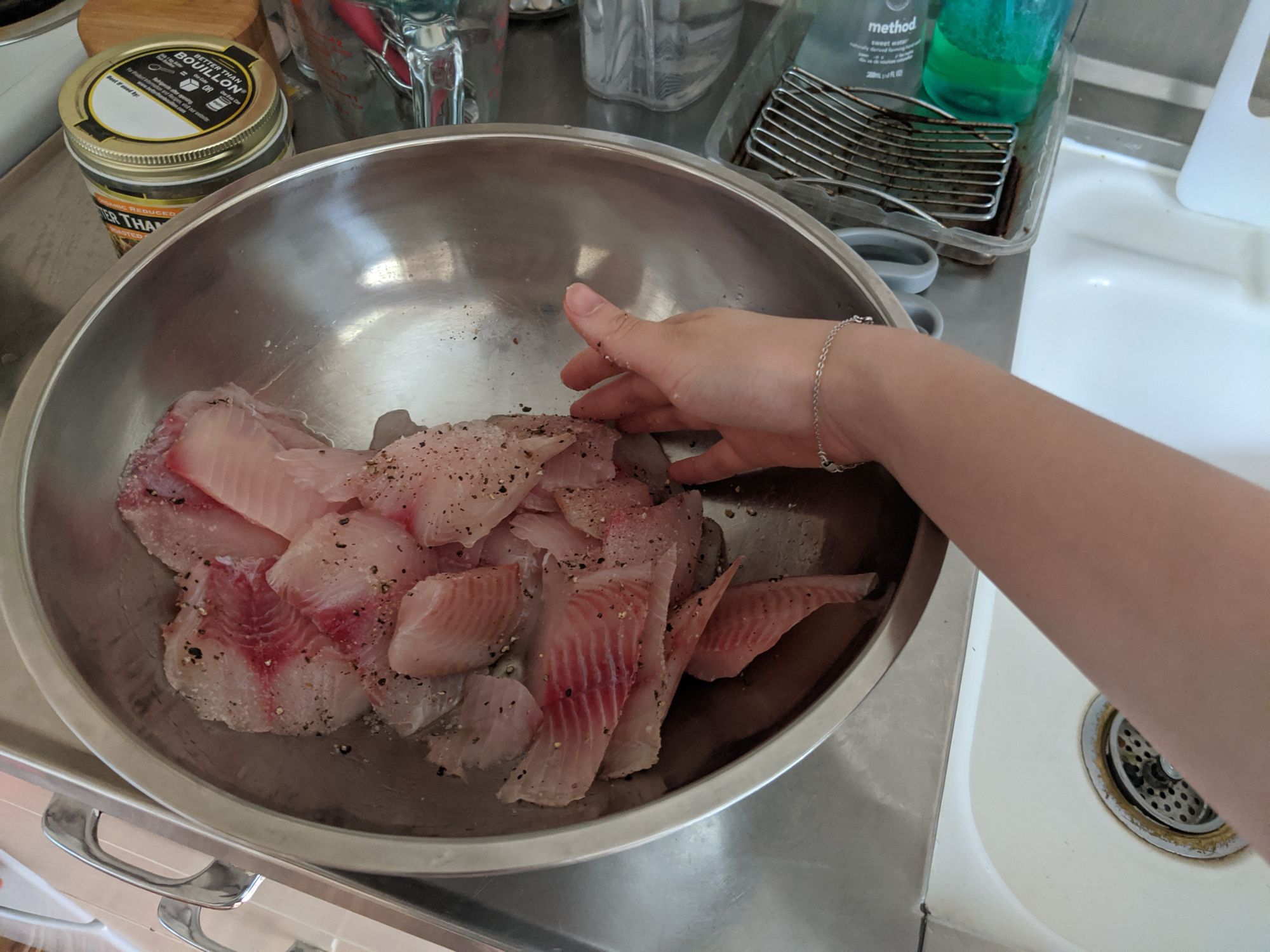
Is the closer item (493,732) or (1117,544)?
(1117,544)

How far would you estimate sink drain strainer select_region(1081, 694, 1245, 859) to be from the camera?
1.03m

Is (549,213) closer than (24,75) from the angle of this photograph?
Yes

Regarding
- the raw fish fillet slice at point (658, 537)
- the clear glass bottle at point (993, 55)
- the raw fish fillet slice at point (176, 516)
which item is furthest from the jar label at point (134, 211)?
the clear glass bottle at point (993, 55)

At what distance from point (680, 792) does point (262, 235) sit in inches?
28.1

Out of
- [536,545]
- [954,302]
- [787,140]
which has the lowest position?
[536,545]

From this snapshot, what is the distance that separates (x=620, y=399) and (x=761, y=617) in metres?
0.29

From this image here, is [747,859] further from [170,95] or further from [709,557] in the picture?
[170,95]

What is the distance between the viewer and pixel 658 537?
2.68ft

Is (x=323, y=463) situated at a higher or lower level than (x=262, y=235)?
lower

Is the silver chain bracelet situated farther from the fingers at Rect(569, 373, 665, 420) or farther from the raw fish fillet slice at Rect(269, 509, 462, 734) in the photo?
the raw fish fillet slice at Rect(269, 509, 462, 734)

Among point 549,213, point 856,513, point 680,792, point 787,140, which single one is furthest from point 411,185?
point 680,792

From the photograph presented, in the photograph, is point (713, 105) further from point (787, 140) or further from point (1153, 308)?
point (1153, 308)

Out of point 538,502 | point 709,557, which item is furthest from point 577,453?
point 709,557

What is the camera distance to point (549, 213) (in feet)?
3.32
